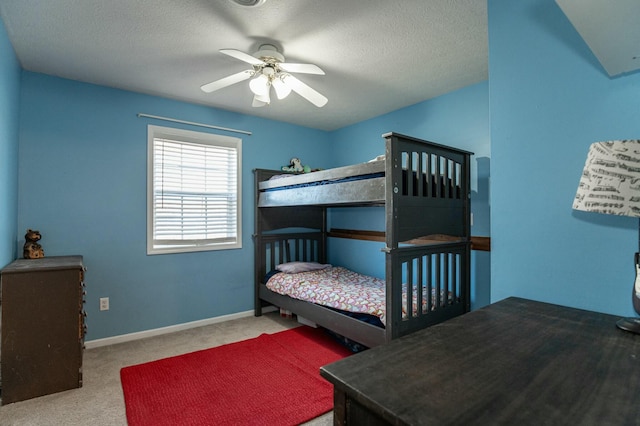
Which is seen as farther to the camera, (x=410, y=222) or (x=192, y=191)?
(x=192, y=191)

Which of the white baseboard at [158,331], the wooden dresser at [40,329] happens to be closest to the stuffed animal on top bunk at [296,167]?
the white baseboard at [158,331]

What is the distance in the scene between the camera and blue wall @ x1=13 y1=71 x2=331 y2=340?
265 cm

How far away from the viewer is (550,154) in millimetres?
1475

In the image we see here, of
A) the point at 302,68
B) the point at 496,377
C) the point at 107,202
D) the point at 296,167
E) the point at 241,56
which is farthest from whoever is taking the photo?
the point at 296,167

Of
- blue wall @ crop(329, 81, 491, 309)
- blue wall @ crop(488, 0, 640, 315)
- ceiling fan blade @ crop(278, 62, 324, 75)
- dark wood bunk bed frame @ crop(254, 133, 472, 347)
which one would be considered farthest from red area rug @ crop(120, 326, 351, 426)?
ceiling fan blade @ crop(278, 62, 324, 75)

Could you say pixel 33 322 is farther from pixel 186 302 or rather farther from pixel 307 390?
pixel 307 390

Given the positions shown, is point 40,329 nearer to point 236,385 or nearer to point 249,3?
point 236,385

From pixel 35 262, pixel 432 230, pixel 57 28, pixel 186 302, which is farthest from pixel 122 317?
pixel 432 230

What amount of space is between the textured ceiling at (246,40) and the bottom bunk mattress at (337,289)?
1.76 m

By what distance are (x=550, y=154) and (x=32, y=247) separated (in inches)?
139

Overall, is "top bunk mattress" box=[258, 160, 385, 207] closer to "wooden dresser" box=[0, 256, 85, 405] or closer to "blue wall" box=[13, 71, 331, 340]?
"blue wall" box=[13, 71, 331, 340]

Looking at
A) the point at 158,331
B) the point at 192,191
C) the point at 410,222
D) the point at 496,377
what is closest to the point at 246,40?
the point at 410,222

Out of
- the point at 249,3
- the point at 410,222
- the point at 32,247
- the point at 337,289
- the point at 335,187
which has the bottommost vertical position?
the point at 337,289

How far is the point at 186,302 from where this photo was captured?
3307 millimetres
